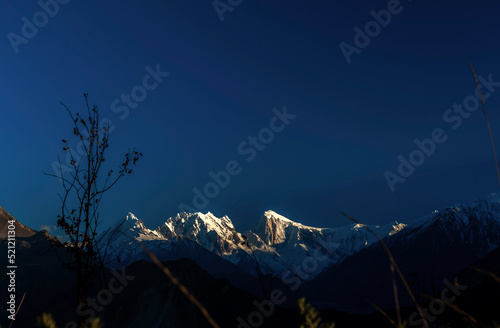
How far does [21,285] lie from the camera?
171000mm

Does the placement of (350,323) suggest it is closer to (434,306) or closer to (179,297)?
(179,297)

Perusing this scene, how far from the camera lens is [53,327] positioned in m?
3.46

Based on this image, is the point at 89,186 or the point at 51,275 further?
the point at 51,275

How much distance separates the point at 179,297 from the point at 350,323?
70347mm

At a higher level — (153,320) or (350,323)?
(153,320)

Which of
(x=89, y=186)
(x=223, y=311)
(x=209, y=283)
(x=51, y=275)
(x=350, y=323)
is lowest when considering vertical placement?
(x=350, y=323)

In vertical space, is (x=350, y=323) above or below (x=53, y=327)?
below

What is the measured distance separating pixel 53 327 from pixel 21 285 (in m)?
203

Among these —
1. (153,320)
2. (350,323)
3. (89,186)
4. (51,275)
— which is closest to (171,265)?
(153,320)

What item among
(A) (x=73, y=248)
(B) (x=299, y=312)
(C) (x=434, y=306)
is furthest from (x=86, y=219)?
(C) (x=434, y=306)

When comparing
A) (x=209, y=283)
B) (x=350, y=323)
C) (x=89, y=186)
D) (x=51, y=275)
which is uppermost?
(x=51, y=275)

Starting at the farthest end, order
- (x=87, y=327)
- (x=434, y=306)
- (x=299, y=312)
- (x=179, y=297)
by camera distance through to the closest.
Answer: (x=179, y=297), (x=434, y=306), (x=299, y=312), (x=87, y=327)

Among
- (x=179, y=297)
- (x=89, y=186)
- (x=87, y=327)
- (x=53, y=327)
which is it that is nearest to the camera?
(x=53, y=327)

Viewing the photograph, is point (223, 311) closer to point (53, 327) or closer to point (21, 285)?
point (21, 285)
